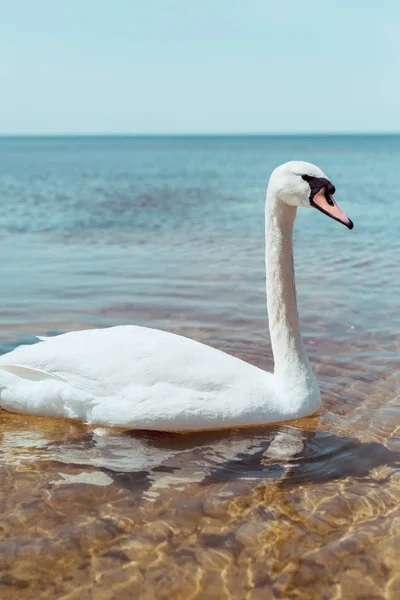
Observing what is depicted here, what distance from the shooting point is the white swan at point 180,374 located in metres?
5.18

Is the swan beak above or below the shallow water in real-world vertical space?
above

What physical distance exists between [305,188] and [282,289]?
0.87 meters

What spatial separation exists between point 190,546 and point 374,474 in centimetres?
155

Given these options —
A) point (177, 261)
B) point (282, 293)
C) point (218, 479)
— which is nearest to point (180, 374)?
point (218, 479)

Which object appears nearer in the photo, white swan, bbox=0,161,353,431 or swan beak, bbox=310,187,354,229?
swan beak, bbox=310,187,354,229

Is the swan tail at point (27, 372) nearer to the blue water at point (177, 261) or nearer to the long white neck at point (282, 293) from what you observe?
the long white neck at point (282, 293)

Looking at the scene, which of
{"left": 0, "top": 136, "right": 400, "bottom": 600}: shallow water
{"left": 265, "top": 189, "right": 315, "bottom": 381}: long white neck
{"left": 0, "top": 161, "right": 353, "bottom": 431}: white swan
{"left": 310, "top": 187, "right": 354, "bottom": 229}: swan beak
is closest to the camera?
{"left": 0, "top": 136, "right": 400, "bottom": 600}: shallow water

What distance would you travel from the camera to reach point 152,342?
5.46 metres

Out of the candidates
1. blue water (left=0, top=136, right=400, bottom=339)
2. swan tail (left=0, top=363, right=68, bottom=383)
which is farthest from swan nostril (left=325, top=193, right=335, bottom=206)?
blue water (left=0, top=136, right=400, bottom=339)

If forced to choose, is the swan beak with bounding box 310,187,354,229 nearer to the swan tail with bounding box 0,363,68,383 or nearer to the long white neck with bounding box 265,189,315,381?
the long white neck with bounding box 265,189,315,381

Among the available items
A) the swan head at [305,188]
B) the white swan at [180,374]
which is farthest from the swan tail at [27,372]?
the swan head at [305,188]

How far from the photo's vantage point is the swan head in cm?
492

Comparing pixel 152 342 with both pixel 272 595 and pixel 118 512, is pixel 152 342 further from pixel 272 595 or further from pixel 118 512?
pixel 272 595

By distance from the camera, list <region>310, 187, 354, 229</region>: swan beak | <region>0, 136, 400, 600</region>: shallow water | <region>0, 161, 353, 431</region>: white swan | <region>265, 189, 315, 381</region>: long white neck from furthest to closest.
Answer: <region>265, 189, 315, 381</region>: long white neck < <region>0, 161, 353, 431</region>: white swan < <region>310, 187, 354, 229</region>: swan beak < <region>0, 136, 400, 600</region>: shallow water
